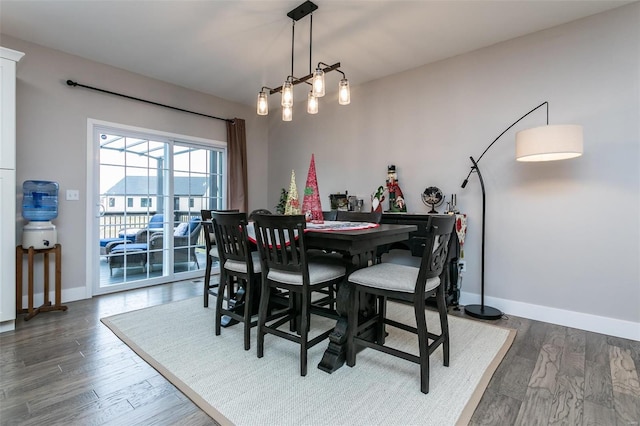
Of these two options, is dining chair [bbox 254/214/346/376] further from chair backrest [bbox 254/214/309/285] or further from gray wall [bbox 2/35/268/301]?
gray wall [bbox 2/35/268/301]

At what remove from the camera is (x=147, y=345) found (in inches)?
90.4

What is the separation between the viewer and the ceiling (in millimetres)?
2514

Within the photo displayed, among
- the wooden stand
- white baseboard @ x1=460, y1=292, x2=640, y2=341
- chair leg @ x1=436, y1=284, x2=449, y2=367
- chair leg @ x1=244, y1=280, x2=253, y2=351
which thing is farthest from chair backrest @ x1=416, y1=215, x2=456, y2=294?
the wooden stand

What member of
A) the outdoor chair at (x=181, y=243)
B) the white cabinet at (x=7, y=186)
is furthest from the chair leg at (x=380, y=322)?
the white cabinet at (x=7, y=186)

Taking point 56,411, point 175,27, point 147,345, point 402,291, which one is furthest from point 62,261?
point 402,291

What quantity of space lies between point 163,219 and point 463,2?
4.05m

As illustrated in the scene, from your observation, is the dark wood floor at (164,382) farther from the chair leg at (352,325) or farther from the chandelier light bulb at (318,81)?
the chandelier light bulb at (318,81)

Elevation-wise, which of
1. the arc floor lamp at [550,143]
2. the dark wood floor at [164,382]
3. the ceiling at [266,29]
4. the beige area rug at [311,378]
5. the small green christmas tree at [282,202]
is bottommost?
the dark wood floor at [164,382]

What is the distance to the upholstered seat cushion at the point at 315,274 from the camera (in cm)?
195

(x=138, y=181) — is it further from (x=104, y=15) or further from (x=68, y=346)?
(x=68, y=346)

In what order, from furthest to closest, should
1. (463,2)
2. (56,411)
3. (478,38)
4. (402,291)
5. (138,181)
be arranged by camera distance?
(138,181)
(478,38)
(463,2)
(402,291)
(56,411)

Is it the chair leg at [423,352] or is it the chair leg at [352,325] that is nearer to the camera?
the chair leg at [423,352]

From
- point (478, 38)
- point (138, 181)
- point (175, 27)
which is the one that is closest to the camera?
point (175, 27)

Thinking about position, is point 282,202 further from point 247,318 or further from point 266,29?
point 247,318
